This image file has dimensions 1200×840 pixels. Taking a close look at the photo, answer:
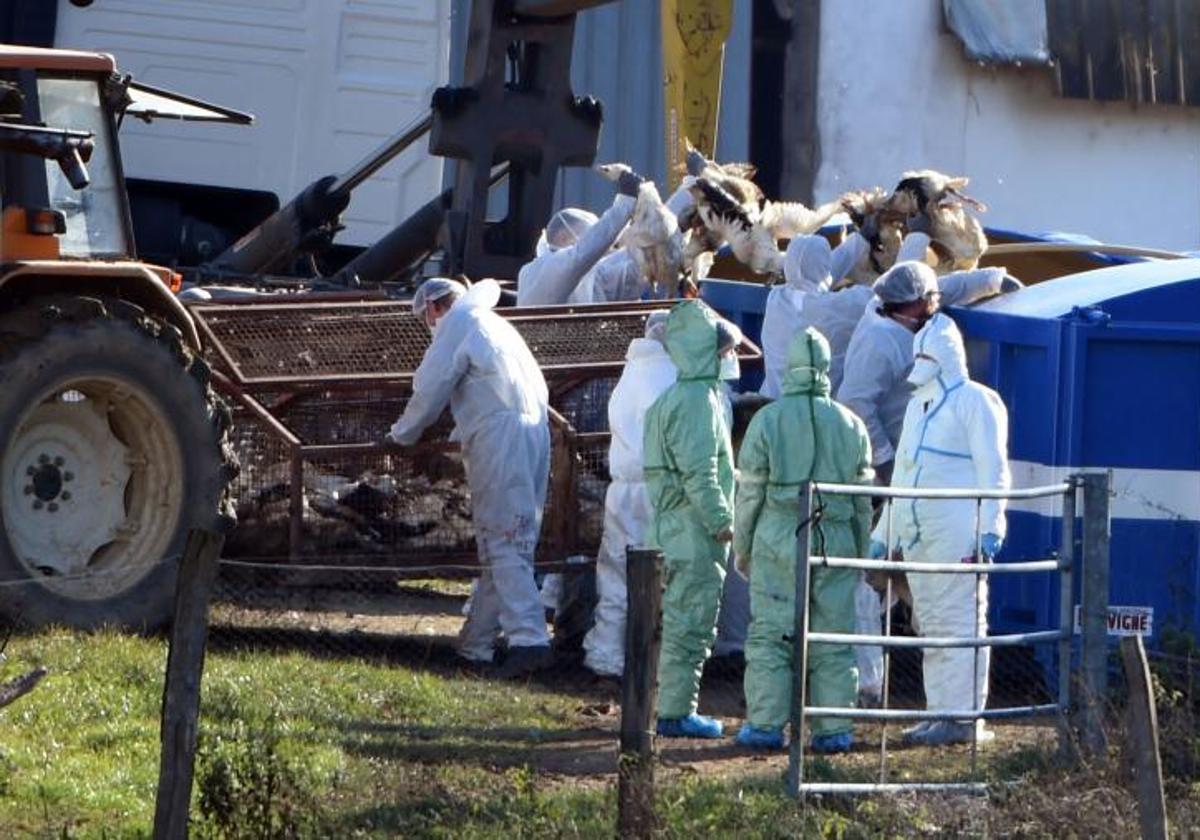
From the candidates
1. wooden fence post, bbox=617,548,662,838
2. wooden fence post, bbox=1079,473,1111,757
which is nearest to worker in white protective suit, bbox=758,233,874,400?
wooden fence post, bbox=1079,473,1111,757

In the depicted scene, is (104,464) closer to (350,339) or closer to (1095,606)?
(350,339)

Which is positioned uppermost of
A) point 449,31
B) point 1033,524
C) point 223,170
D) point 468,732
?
point 449,31

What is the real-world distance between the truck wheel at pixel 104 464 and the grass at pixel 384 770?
27 centimetres

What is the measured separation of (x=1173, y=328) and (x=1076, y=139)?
1125cm

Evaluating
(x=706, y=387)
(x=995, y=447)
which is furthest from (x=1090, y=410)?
(x=706, y=387)

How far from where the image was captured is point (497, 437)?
10.2 metres

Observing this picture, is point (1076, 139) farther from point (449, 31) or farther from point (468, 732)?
point (468, 732)

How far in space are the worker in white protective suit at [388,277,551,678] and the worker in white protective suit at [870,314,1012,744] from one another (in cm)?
162

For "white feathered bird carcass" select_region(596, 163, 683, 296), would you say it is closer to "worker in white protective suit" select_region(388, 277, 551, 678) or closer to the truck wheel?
"worker in white protective suit" select_region(388, 277, 551, 678)

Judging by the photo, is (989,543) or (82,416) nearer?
(989,543)

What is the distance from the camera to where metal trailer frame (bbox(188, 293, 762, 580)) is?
10281 millimetres

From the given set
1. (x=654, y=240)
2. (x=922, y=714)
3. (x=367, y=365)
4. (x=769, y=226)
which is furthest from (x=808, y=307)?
(x=922, y=714)

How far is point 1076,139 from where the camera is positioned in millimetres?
20984

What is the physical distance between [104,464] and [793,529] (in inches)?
113
